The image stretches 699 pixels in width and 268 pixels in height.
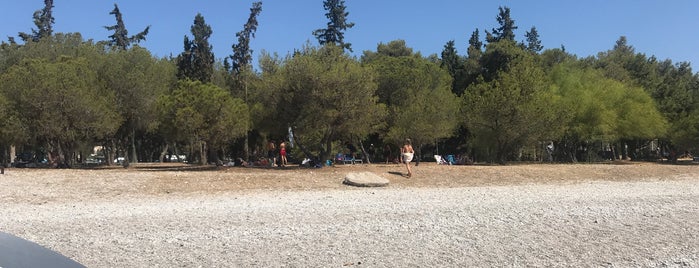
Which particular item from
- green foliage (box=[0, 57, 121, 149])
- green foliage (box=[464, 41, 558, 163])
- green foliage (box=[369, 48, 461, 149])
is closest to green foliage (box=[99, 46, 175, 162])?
green foliage (box=[0, 57, 121, 149])

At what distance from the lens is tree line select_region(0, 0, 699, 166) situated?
27.3 metres

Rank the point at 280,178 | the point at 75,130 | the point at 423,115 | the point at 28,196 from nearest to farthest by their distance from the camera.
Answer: the point at 28,196 < the point at 280,178 < the point at 75,130 < the point at 423,115

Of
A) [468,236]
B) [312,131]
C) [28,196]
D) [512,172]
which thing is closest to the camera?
[468,236]

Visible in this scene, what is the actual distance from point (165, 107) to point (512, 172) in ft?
58.2

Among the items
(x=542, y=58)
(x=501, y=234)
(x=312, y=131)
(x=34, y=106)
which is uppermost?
(x=542, y=58)

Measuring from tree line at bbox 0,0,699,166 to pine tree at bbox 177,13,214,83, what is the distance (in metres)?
0.12

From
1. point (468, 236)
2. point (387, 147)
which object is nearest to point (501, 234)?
point (468, 236)

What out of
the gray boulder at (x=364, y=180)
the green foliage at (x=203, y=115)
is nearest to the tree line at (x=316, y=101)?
the green foliage at (x=203, y=115)

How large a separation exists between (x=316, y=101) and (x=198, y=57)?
24.3 metres

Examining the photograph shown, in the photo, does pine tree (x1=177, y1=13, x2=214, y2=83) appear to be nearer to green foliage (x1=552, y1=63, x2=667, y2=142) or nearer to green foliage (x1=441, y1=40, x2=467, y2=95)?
green foliage (x1=441, y1=40, x2=467, y2=95)

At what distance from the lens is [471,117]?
3397 centimetres

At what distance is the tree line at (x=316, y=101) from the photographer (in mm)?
27312

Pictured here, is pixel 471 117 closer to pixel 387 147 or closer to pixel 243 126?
pixel 387 147

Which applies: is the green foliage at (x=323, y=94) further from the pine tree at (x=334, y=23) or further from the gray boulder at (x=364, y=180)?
the pine tree at (x=334, y=23)
